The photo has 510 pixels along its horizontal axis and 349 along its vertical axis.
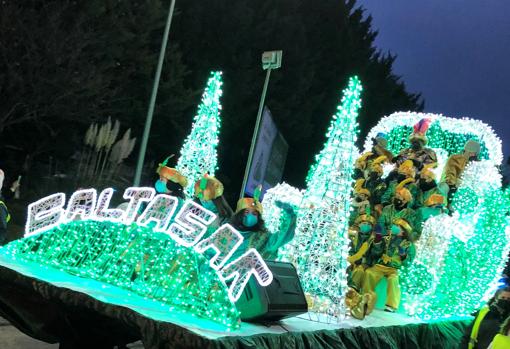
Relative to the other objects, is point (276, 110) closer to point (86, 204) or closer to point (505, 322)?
point (86, 204)

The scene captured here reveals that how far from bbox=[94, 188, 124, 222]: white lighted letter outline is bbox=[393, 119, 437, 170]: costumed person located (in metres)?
3.89

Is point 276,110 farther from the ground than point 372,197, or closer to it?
farther from the ground

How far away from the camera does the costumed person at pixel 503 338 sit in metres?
3.21

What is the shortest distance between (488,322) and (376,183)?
11.3ft

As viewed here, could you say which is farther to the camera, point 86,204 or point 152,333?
point 86,204

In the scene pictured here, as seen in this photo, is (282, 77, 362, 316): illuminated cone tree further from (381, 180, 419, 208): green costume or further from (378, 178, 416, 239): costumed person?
(381, 180, 419, 208): green costume

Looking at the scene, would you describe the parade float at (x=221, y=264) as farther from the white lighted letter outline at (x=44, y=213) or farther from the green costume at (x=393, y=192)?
the green costume at (x=393, y=192)

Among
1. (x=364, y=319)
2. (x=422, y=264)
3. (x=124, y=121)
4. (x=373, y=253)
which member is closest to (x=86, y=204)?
(x=364, y=319)

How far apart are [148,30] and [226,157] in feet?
21.6

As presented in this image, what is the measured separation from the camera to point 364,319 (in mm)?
5176

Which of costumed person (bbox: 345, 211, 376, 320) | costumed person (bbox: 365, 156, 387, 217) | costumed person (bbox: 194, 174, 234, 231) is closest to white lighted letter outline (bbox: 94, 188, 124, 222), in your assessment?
costumed person (bbox: 194, 174, 234, 231)

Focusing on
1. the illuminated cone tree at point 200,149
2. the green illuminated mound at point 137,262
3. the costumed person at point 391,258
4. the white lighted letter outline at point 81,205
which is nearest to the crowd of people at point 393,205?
the costumed person at point 391,258

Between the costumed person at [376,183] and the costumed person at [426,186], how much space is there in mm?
460

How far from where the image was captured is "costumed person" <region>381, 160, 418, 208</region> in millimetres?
6676
